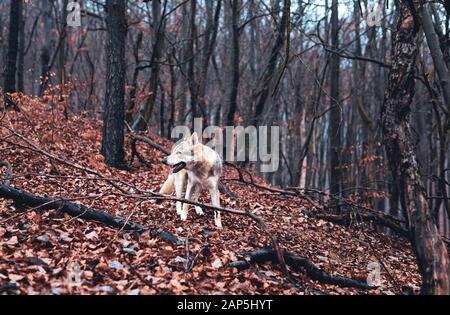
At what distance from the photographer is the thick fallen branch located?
20.4 feet

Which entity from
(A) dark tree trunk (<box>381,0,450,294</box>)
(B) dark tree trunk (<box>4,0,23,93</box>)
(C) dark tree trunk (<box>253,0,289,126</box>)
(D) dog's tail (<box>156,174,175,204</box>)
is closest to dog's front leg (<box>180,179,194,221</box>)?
(D) dog's tail (<box>156,174,175,204</box>)

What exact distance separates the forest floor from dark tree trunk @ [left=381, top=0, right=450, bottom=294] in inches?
34.1

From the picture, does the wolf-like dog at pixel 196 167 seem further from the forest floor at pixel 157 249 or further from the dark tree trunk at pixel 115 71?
the dark tree trunk at pixel 115 71

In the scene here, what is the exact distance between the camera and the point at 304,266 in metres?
6.36

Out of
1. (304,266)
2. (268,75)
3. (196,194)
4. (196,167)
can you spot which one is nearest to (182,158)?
(196,167)

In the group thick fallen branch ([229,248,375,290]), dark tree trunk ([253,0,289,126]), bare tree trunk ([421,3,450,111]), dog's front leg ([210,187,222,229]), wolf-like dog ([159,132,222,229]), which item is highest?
dark tree trunk ([253,0,289,126])

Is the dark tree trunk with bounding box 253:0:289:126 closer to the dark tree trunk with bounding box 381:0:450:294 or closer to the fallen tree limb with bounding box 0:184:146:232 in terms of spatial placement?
the dark tree trunk with bounding box 381:0:450:294

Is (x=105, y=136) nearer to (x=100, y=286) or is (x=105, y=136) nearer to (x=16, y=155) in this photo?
(x=16, y=155)

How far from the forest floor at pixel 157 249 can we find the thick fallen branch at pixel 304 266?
0.09 metres

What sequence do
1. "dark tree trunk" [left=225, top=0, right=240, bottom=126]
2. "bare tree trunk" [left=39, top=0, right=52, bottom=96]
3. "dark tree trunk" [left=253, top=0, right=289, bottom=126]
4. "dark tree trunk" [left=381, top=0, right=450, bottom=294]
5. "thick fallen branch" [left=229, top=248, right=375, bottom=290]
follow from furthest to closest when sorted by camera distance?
"bare tree trunk" [left=39, top=0, right=52, bottom=96]
"dark tree trunk" [left=253, top=0, right=289, bottom=126]
"dark tree trunk" [left=225, top=0, right=240, bottom=126]
"thick fallen branch" [left=229, top=248, right=375, bottom=290]
"dark tree trunk" [left=381, top=0, right=450, bottom=294]

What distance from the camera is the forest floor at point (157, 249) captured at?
509 centimetres

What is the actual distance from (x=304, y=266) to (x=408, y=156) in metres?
2.12

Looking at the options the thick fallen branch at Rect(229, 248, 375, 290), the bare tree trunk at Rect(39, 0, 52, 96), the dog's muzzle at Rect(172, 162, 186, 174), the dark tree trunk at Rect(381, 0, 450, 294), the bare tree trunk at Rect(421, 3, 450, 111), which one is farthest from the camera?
the bare tree trunk at Rect(39, 0, 52, 96)

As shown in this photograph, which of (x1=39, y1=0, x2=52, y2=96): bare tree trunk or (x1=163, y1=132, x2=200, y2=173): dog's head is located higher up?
(x1=39, y1=0, x2=52, y2=96): bare tree trunk
